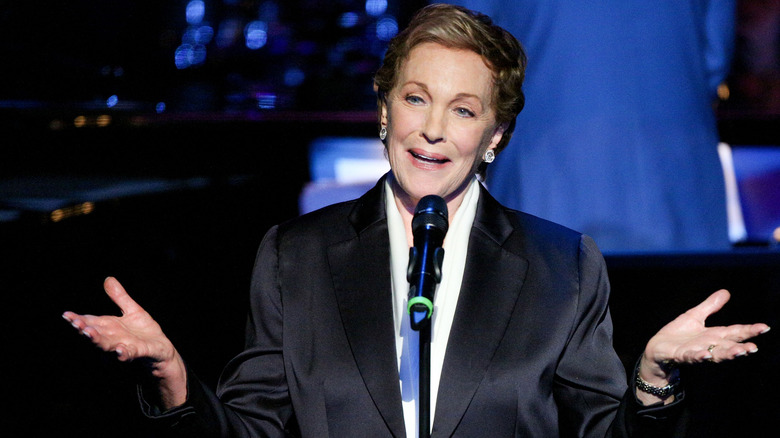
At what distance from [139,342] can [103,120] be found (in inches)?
80.1

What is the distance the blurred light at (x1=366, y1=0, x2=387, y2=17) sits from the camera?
18.8 feet

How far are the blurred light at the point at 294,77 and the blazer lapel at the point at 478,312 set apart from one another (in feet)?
11.7

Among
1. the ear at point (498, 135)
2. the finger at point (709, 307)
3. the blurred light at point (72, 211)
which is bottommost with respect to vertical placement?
the blurred light at point (72, 211)

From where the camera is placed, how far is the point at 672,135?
2797mm

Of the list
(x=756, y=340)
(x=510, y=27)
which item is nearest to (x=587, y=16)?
(x=510, y=27)

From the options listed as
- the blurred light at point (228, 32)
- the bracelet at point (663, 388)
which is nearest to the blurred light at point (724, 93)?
the blurred light at point (228, 32)

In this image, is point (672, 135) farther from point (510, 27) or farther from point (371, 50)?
point (371, 50)

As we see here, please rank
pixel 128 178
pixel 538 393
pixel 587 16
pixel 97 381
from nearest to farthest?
pixel 538 393 → pixel 97 381 → pixel 587 16 → pixel 128 178

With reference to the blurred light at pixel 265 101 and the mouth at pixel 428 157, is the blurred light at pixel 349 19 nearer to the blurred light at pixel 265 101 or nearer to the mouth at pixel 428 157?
the blurred light at pixel 265 101

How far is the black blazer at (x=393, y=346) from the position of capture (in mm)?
1797

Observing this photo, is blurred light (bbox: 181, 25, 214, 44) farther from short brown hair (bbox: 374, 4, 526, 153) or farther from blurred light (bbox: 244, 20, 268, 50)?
short brown hair (bbox: 374, 4, 526, 153)

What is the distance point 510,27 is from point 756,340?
1330 mm

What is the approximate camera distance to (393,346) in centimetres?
184

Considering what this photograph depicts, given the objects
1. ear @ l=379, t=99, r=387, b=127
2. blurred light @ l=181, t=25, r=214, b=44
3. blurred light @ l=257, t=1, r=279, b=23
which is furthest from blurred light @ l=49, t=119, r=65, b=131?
blurred light @ l=257, t=1, r=279, b=23
